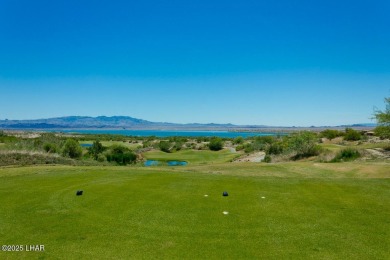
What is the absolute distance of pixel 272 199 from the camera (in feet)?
39.5

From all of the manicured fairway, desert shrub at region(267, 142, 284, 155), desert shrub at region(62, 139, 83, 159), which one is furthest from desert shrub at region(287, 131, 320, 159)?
desert shrub at region(62, 139, 83, 159)

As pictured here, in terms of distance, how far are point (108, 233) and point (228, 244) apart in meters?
3.02

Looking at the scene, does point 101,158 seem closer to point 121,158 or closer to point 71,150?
point 121,158

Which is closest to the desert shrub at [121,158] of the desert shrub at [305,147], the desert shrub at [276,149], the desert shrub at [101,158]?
the desert shrub at [101,158]

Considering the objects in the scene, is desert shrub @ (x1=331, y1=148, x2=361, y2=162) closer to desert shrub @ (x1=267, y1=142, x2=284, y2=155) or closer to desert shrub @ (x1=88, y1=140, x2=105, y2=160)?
desert shrub @ (x1=267, y1=142, x2=284, y2=155)

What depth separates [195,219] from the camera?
31.1ft

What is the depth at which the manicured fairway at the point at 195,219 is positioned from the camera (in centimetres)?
744

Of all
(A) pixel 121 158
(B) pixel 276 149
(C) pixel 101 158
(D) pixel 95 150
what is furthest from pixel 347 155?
(D) pixel 95 150

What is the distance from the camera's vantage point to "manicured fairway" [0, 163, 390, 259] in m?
7.44

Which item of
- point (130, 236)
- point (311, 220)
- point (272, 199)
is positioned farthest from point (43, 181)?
point (311, 220)

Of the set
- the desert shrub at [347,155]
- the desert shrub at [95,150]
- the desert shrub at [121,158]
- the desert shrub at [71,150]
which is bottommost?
the desert shrub at [121,158]

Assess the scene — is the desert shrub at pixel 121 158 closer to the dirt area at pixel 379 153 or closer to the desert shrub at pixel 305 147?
the desert shrub at pixel 305 147

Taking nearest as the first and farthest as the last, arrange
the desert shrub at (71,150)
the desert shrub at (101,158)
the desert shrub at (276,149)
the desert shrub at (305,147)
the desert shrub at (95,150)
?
the desert shrub at (305,147) < the desert shrub at (71,150) < the desert shrub at (276,149) < the desert shrub at (101,158) < the desert shrub at (95,150)

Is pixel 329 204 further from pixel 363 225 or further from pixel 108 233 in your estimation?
pixel 108 233
